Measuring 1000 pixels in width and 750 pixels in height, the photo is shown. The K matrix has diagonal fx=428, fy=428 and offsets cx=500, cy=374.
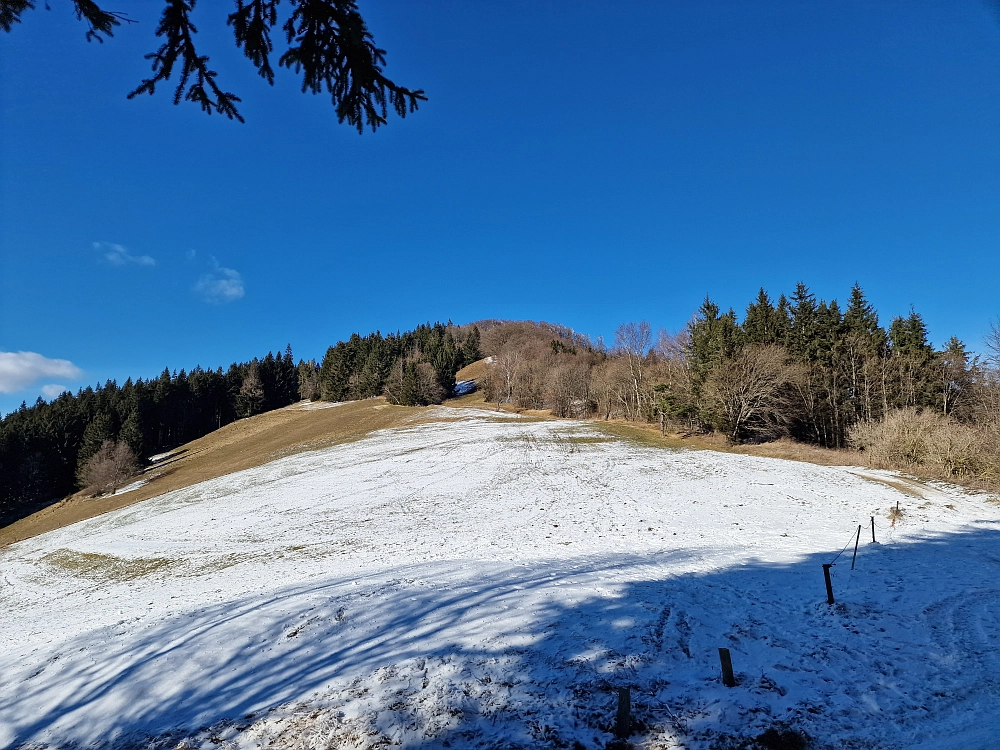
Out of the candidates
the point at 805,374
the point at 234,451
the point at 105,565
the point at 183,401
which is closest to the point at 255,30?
the point at 105,565

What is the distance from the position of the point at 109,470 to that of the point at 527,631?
221 feet

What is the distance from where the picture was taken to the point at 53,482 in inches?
2694

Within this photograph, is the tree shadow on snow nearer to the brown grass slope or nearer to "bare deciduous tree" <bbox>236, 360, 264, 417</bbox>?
the brown grass slope

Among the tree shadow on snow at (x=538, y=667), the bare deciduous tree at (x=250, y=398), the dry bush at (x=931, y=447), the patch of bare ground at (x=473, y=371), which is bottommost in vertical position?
the tree shadow on snow at (x=538, y=667)

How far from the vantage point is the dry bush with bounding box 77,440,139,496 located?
53094mm

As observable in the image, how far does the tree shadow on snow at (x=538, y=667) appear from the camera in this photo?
5.98 m

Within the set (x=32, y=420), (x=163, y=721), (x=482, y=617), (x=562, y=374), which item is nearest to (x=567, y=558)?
(x=482, y=617)

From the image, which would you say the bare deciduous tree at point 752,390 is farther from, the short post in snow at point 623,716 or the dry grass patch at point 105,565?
the dry grass patch at point 105,565

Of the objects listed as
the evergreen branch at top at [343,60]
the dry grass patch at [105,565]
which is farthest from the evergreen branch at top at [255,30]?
the dry grass patch at [105,565]

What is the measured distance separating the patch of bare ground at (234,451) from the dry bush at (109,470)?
5.72 ft

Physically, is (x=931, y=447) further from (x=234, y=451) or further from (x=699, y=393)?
(x=234, y=451)

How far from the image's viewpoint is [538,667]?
7148 millimetres

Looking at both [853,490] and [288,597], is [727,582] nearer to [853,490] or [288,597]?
[288,597]

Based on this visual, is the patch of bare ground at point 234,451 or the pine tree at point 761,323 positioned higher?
the pine tree at point 761,323
